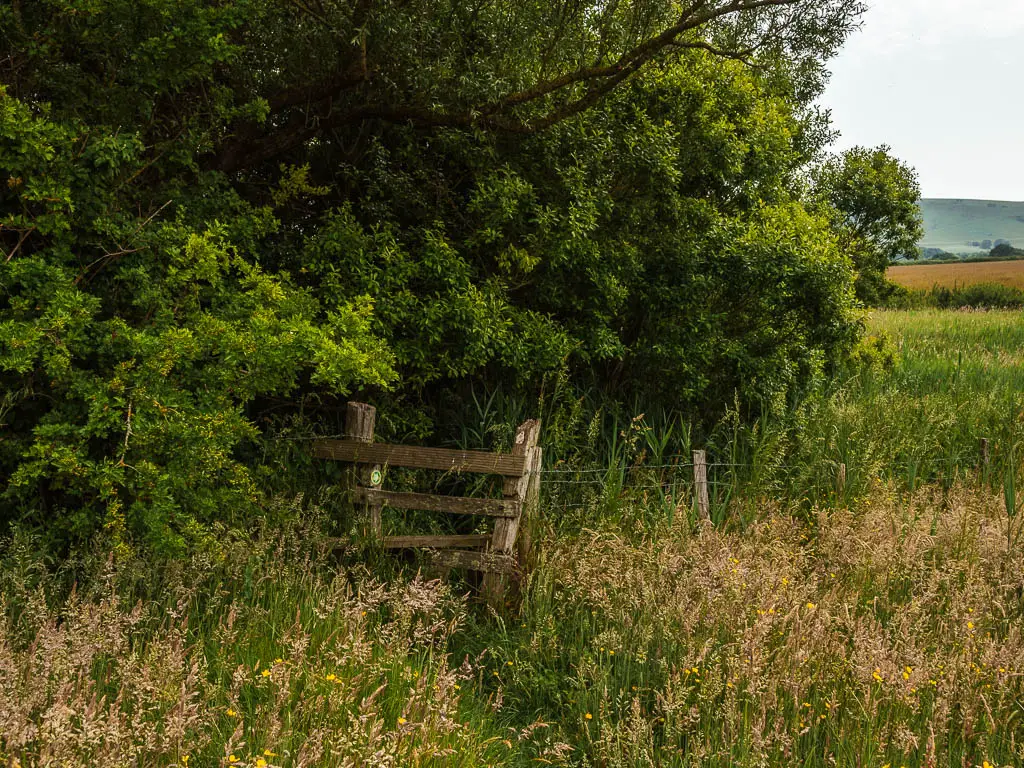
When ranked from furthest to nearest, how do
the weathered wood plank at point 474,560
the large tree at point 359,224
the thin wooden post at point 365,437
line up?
the thin wooden post at point 365,437
the weathered wood plank at point 474,560
the large tree at point 359,224

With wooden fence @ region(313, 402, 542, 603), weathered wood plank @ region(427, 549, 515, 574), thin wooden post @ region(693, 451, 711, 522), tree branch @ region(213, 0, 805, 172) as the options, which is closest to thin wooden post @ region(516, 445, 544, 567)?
wooden fence @ region(313, 402, 542, 603)

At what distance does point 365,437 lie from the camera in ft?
20.9

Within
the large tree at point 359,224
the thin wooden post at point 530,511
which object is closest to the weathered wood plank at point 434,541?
the thin wooden post at point 530,511

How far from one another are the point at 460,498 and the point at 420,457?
0.54m

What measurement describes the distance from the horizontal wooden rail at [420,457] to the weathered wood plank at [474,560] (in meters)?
0.59

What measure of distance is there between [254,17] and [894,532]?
6.55 meters

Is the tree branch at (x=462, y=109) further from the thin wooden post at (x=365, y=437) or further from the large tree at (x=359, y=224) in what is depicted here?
the thin wooden post at (x=365, y=437)

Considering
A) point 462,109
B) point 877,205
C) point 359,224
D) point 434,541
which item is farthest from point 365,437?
point 877,205

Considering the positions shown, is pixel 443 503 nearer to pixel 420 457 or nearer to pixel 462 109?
pixel 420 457

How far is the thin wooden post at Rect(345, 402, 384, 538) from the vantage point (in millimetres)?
6250

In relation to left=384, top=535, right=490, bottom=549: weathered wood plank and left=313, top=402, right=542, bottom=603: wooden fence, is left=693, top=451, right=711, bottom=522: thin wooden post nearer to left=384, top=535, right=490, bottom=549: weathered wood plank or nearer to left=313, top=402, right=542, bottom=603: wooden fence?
left=313, top=402, right=542, bottom=603: wooden fence

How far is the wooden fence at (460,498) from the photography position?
584cm

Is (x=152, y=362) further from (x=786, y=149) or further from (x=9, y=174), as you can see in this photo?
(x=786, y=149)

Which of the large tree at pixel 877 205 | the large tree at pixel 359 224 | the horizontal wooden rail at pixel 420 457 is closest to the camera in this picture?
the large tree at pixel 359 224
